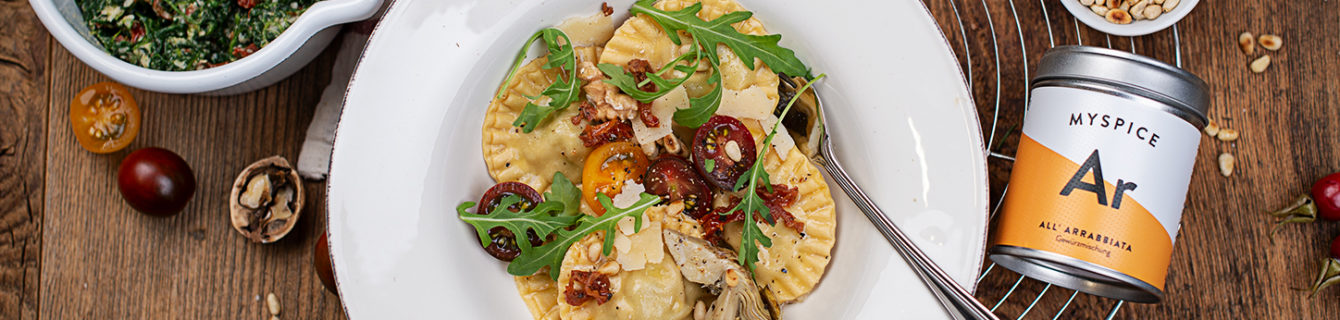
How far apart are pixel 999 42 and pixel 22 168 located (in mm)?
4032

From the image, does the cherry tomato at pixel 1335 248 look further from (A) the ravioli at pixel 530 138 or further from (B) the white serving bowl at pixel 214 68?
(B) the white serving bowl at pixel 214 68

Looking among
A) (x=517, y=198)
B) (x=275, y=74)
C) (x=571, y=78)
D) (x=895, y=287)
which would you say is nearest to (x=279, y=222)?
(x=275, y=74)

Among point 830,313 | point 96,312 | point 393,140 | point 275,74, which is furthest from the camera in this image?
point 96,312

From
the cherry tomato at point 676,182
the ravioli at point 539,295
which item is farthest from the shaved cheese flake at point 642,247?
the ravioli at point 539,295

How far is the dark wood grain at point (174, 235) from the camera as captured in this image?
3.15 m

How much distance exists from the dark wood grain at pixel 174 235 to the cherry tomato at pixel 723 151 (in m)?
1.64

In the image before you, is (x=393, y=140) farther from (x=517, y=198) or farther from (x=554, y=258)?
(x=554, y=258)

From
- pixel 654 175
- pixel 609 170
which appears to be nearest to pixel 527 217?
pixel 609 170

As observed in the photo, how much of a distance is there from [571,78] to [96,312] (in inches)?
89.6

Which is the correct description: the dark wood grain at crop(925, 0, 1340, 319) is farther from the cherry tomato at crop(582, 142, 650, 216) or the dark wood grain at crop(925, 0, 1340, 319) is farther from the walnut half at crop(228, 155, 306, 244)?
the walnut half at crop(228, 155, 306, 244)

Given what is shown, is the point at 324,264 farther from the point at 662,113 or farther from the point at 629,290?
the point at 662,113

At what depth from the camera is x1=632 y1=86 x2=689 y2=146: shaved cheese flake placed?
8.75ft

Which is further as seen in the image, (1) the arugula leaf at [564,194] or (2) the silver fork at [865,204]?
(1) the arugula leaf at [564,194]

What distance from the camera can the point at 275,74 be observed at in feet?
9.70
